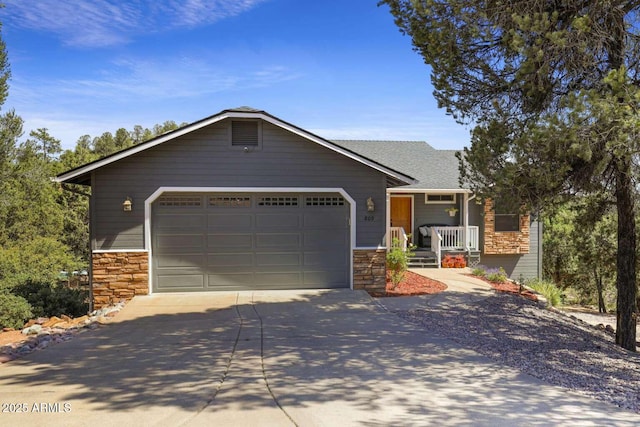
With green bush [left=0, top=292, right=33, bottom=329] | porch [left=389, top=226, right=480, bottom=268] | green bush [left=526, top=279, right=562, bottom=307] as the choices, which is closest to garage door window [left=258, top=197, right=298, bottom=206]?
porch [left=389, top=226, right=480, bottom=268]

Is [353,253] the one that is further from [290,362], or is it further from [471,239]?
[471,239]

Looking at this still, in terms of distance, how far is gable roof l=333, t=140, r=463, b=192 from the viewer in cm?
1597

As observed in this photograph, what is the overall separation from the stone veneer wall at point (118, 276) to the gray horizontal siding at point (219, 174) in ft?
0.85

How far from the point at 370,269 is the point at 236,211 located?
3.46 m

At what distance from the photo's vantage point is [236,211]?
10477 mm

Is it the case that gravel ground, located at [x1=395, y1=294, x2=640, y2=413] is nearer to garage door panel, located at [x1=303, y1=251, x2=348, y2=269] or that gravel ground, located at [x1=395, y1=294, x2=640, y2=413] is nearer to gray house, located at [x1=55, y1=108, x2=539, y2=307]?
garage door panel, located at [x1=303, y1=251, x2=348, y2=269]

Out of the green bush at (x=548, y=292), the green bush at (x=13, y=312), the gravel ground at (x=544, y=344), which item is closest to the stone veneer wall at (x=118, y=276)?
the green bush at (x=13, y=312)

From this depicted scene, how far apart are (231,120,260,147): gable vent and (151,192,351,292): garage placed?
118 centimetres

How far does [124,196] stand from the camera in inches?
390

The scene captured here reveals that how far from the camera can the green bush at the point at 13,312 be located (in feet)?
30.0

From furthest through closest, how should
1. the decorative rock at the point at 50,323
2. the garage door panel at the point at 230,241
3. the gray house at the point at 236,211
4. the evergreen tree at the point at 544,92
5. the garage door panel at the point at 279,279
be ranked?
the garage door panel at the point at 279,279 < the garage door panel at the point at 230,241 < the gray house at the point at 236,211 < the decorative rock at the point at 50,323 < the evergreen tree at the point at 544,92

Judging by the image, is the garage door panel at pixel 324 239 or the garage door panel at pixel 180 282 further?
the garage door panel at pixel 324 239

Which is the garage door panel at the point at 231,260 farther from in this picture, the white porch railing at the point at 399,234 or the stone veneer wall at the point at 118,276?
the white porch railing at the point at 399,234

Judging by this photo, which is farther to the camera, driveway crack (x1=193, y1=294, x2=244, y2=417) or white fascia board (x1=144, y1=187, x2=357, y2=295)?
white fascia board (x1=144, y1=187, x2=357, y2=295)
